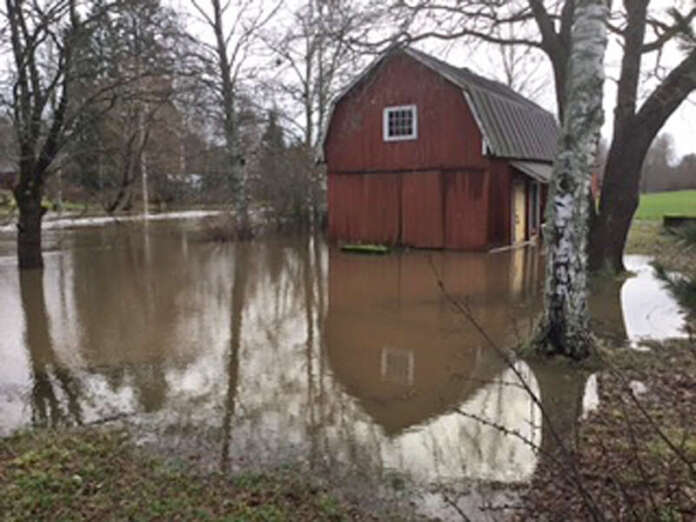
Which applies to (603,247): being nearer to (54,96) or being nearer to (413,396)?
(413,396)

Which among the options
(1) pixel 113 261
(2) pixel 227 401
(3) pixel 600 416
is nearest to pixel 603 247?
(3) pixel 600 416

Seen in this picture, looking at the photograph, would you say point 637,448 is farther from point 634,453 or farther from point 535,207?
point 535,207

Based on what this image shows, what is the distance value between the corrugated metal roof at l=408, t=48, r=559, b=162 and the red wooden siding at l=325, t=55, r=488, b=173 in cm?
33

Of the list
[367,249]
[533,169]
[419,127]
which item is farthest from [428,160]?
[533,169]

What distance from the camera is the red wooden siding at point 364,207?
18625 mm

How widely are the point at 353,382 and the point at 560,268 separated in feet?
9.20

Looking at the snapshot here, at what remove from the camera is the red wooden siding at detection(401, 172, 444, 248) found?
1769 centimetres

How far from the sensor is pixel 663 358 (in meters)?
6.82

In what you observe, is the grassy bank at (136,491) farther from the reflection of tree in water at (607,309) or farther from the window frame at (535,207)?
the window frame at (535,207)

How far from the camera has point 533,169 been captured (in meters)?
18.2

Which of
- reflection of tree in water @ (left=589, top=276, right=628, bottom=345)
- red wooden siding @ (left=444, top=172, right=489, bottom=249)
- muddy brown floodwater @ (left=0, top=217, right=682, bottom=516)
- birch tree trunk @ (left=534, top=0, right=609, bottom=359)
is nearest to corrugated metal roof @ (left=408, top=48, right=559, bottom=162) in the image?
red wooden siding @ (left=444, top=172, right=489, bottom=249)

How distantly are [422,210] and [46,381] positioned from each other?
43.5 ft

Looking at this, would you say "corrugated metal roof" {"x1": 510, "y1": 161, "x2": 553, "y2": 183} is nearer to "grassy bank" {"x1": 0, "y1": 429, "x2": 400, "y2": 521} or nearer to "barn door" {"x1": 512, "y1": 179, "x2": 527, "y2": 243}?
"barn door" {"x1": 512, "y1": 179, "x2": 527, "y2": 243}

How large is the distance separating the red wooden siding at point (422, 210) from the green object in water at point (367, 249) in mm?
1055
